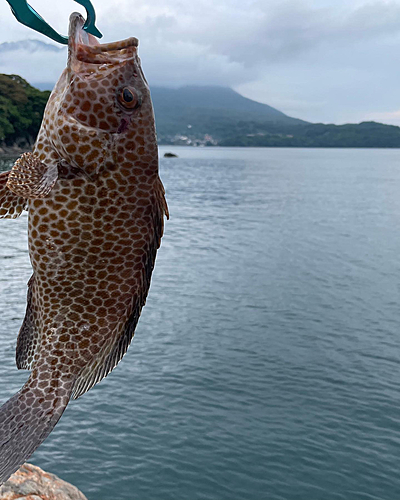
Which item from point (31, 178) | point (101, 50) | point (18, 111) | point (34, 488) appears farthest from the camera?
point (18, 111)

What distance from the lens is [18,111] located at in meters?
109

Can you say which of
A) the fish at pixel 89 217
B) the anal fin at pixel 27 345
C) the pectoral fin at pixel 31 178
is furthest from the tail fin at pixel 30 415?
the pectoral fin at pixel 31 178

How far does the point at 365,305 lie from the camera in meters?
31.2

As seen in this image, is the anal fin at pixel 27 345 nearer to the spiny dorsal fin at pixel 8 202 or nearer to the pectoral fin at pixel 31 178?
the spiny dorsal fin at pixel 8 202

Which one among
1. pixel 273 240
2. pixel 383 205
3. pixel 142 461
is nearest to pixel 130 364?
pixel 142 461

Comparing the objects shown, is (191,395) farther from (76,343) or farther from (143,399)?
(76,343)

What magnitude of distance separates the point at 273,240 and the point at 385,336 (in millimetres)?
23900

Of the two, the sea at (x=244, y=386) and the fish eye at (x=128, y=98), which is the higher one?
the fish eye at (x=128, y=98)

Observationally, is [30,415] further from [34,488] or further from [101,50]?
[34,488]

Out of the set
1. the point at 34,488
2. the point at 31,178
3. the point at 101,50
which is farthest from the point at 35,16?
the point at 34,488

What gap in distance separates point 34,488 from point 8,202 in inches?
303

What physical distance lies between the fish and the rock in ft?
21.5

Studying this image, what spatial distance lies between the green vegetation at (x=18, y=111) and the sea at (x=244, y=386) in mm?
68359

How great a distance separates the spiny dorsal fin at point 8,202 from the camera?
12.9ft
